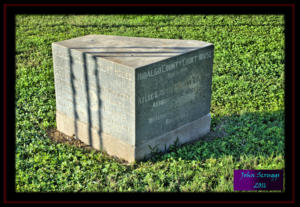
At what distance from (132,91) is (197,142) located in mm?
1851

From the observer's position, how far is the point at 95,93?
7336 mm

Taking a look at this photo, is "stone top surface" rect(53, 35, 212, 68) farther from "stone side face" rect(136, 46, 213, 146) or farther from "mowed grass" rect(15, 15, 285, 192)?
"mowed grass" rect(15, 15, 285, 192)

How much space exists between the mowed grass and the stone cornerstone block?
329 millimetres

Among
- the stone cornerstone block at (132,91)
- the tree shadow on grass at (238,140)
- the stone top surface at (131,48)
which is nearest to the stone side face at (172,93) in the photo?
the stone cornerstone block at (132,91)

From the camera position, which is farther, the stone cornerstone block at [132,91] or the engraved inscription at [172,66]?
the stone cornerstone block at [132,91]

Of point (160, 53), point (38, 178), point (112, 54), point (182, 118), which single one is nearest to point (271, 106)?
point (182, 118)

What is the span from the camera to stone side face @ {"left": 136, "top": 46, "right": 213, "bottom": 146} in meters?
6.84

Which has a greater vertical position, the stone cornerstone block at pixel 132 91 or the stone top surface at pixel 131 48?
the stone top surface at pixel 131 48

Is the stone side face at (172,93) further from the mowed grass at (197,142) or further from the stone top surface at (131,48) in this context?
the mowed grass at (197,142)

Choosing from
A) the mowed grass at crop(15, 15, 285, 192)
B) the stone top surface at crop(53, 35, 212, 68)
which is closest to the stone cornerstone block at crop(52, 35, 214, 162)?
the stone top surface at crop(53, 35, 212, 68)

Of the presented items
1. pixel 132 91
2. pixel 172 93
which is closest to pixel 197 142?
pixel 172 93

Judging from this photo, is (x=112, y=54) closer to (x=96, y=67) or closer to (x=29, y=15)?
(x=96, y=67)

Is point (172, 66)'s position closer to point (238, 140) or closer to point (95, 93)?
point (95, 93)

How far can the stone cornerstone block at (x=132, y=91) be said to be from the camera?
686 centimetres
